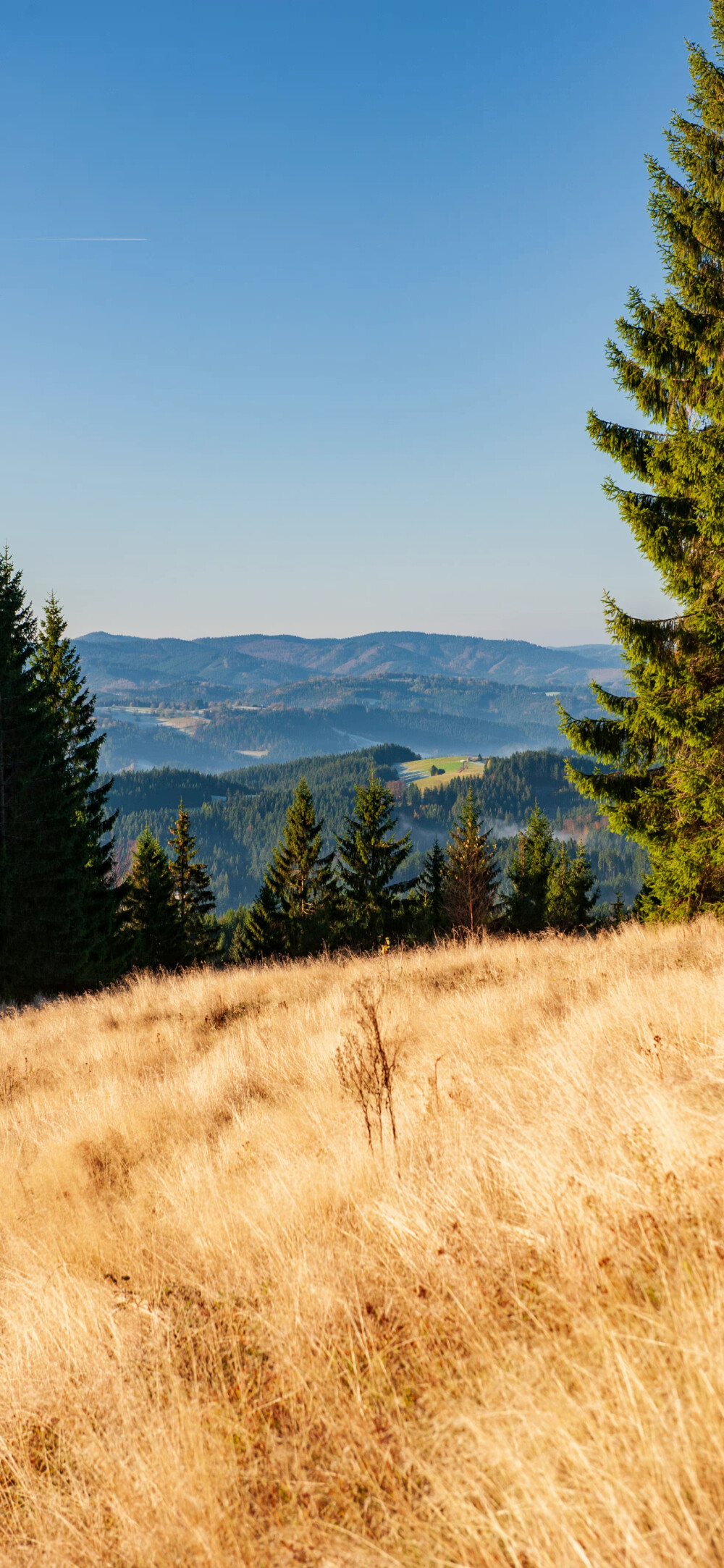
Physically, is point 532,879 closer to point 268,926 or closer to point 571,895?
point 571,895

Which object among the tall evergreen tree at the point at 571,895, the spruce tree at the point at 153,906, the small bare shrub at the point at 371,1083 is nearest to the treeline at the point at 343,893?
the spruce tree at the point at 153,906

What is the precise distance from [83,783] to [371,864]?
15.8 meters

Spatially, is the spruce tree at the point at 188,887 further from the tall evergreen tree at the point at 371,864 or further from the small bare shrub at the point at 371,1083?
the small bare shrub at the point at 371,1083

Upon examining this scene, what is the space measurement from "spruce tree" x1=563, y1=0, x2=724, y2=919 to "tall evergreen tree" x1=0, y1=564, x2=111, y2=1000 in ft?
53.9

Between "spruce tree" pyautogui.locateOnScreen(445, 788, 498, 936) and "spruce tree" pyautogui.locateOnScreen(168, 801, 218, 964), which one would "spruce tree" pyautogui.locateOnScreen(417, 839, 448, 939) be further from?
"spruce tree" pyautogui.locateOnScreen(168, 801, 218, 964)

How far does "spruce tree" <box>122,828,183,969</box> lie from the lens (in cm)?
3162

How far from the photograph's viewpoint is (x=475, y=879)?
34.8 meters

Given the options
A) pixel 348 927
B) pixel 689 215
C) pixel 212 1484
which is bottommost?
pixel 348 927

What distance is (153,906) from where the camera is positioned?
3256 centimetres

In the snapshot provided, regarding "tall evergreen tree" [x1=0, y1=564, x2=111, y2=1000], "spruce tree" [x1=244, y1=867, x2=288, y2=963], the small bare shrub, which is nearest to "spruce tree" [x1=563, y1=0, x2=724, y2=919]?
the small bare shrub

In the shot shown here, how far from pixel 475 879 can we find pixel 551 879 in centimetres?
1606

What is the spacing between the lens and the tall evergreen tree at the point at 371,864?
35.7m

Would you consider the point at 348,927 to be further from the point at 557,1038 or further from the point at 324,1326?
the point at 324,1326

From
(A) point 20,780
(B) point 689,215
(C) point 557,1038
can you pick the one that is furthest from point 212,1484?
(A) point 20,780
